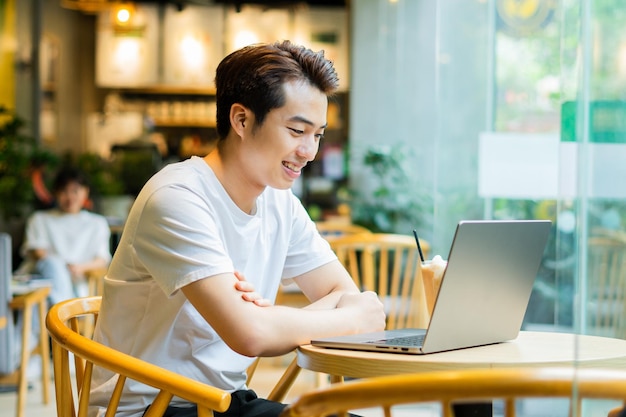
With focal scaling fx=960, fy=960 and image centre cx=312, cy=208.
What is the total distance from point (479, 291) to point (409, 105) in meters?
4.91

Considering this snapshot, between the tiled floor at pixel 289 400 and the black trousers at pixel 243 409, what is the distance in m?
1.59

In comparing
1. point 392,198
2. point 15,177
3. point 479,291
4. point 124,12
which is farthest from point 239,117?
point 124,12

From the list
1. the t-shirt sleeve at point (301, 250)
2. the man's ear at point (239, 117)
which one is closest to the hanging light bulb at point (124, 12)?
the t-shirt sleeve at point (301, 250)

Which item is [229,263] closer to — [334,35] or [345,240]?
[345,240]

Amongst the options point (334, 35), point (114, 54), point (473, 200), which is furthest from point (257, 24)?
point (473, 200)

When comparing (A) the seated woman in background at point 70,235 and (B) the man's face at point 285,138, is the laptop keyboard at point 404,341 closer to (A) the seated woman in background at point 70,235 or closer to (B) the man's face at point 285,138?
(B) the man's face at point 285,138

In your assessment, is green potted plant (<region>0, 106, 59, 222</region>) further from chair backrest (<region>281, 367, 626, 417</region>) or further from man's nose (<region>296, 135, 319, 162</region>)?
chair backrest (<region>281, 367, 626, 417</region>)

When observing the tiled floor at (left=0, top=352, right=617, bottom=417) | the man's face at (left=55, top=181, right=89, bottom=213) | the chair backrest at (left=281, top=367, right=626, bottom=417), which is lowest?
the tiled floor at (left=0, top=352, right=617, bottom=417)

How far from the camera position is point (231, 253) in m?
1.91

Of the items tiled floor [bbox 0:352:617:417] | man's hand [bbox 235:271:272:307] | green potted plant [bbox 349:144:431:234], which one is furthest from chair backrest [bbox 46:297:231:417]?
green potted plant [bbox 349:144:431:234]

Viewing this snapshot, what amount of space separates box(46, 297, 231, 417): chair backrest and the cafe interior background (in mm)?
621

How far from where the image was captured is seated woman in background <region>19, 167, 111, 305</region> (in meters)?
6.09

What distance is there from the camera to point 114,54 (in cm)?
1084

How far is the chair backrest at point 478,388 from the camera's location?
0.99 meters
